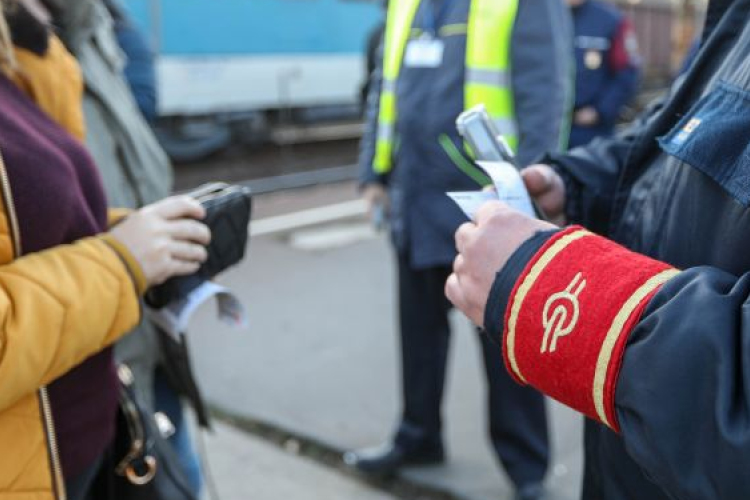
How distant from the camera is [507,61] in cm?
250

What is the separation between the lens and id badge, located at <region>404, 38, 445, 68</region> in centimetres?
→ 255

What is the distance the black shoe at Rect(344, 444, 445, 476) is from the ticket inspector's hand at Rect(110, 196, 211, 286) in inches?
61.5

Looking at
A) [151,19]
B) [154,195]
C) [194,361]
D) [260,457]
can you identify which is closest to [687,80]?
[154,195]

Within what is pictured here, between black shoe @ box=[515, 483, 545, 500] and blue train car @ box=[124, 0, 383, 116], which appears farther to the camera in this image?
blue train car @ box=[124, 0, 383, 116]

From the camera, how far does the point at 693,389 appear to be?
0.85 meters

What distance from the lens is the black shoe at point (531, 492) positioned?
2.56m

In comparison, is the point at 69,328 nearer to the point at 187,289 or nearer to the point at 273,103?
the point at 187,289

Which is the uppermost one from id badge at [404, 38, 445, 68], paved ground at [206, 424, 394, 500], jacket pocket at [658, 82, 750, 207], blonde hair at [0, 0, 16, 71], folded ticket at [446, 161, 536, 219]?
blonde hair at [0, 0, 16, 71]

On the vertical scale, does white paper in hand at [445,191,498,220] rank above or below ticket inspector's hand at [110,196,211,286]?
above

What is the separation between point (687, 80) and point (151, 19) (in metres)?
9.09

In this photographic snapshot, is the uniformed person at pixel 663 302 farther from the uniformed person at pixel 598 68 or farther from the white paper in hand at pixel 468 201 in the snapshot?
the uniformed person at pixel 598 68

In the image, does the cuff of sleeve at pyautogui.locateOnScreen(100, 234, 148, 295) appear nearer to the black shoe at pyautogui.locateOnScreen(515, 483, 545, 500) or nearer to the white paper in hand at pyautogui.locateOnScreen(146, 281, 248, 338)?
the white paper in hand at pyautogui.locateOnScreen(146, 281, 248, 338)

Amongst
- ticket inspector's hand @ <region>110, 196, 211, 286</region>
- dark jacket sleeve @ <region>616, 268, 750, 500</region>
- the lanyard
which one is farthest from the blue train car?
dark jacket sleeve @ <region>616, 268, 750, 500</region>

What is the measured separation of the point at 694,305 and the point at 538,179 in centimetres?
71
